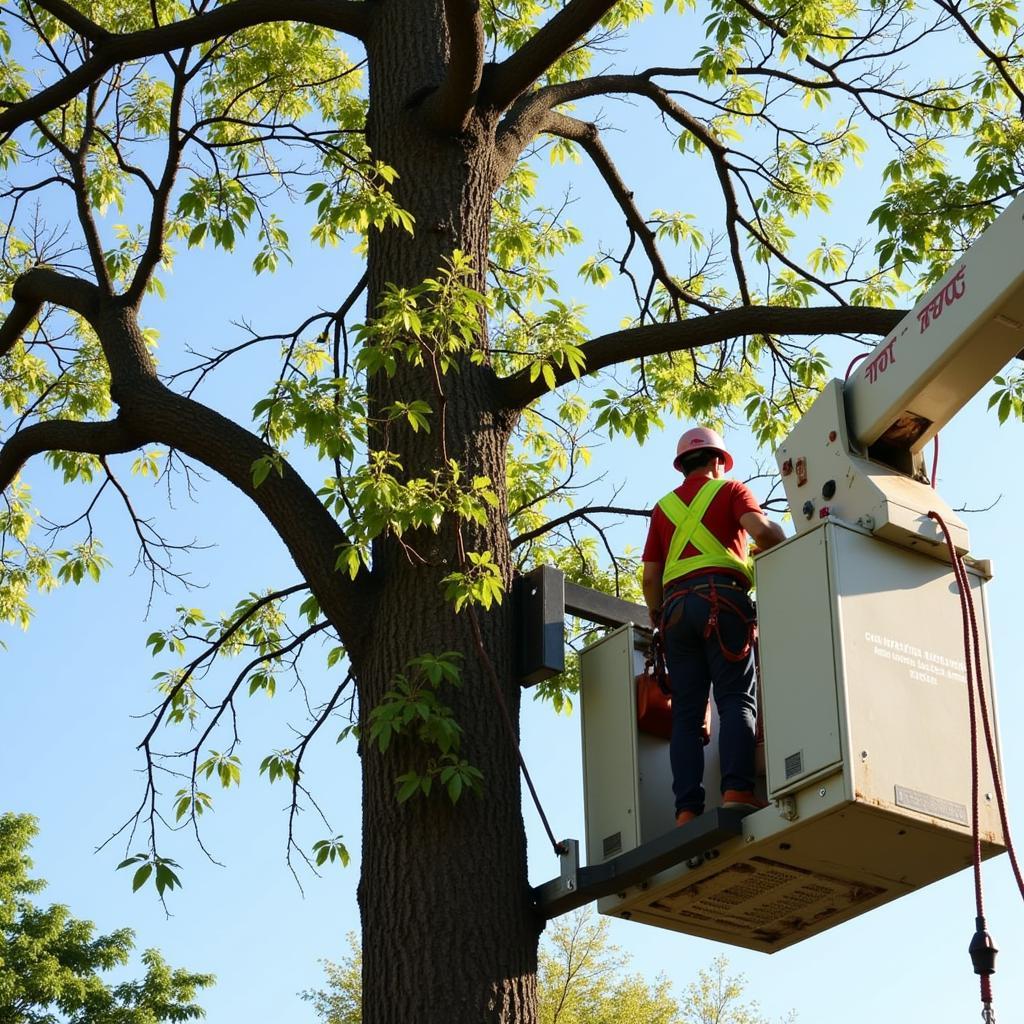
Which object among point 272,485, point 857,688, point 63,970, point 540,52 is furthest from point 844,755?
point 63,970

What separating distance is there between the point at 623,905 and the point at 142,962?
1838 cm

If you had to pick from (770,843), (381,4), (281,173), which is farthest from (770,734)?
(381,4)

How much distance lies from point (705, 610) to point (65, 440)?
11.4 ft

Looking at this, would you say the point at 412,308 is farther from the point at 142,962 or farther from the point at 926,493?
the point at 142,962

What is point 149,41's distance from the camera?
822 cm

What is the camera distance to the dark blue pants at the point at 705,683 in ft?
21.1

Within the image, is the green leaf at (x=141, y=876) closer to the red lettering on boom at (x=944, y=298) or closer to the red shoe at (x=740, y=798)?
the red shoe at (x=740, y=798)

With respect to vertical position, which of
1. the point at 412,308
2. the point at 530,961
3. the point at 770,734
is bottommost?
the point at 530,961

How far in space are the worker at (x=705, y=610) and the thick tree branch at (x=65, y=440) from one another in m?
2.67

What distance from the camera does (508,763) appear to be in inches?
262

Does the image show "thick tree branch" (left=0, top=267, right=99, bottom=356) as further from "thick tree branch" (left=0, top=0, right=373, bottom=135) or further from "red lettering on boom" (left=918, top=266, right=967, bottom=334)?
"red lettering on boom" (left=918, top=266, right=967, bottom=334)

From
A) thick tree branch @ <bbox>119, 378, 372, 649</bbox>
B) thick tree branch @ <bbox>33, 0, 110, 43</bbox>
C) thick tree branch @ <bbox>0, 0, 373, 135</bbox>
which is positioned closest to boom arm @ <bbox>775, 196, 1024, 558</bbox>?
thick tree branch @ <bbox>119, 378, 372, 649</bbox>

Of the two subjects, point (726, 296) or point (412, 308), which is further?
point (726, 296)

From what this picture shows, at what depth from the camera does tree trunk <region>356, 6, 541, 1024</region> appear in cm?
607
